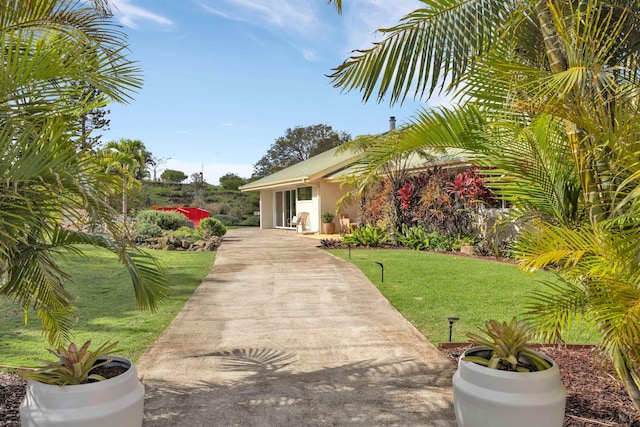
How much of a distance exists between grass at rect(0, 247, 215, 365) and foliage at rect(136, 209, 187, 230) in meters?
8.52

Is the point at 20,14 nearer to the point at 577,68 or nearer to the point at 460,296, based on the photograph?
the point at 577,68

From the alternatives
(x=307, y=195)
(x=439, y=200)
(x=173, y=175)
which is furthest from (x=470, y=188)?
(x=173, y=175)

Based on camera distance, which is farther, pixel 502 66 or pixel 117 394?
pixel 502 66

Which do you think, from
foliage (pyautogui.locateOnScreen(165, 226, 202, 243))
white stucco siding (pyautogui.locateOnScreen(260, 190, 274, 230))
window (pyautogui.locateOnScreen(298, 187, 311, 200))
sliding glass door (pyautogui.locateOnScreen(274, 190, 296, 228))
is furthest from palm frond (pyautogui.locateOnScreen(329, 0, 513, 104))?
white stucco siding (pyautogui.locateOnScreen(260, 190, 274, 230))

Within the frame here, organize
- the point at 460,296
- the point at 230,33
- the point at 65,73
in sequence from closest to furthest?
the point at 65,73 < the point at 460,296 < the point at 230,33

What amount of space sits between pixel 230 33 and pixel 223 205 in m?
28.6

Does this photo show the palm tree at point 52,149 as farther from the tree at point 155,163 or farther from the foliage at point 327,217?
the tree at point 155,163

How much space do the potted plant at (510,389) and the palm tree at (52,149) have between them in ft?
7.88

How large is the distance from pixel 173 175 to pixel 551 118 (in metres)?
52.4

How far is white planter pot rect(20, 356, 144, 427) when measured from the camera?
2506 mm

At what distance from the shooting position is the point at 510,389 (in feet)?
8.91

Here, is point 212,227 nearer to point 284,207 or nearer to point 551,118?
point 284,207

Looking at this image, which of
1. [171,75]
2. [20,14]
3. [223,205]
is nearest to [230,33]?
[171,75]

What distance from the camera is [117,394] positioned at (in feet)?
8.63
